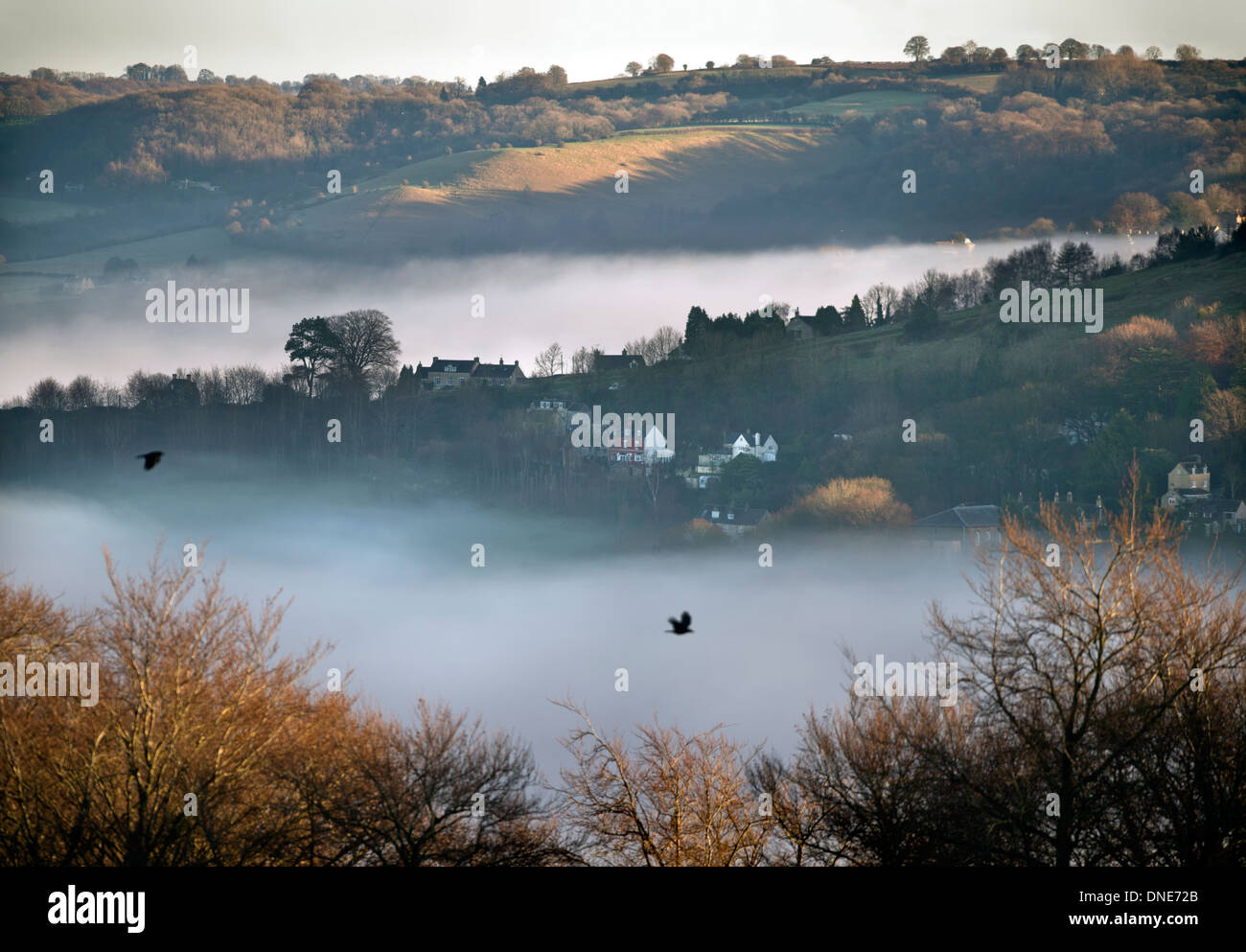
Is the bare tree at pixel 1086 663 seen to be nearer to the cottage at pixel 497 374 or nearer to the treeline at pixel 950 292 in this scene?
the treeline at pixel 950 292

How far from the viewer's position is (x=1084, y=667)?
59.6 feet

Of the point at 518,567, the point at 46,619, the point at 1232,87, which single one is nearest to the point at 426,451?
the point at 518,567

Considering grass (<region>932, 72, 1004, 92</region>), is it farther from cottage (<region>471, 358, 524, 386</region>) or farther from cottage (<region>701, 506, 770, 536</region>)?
cottage (<region>701, 506, 770, 536</region>)

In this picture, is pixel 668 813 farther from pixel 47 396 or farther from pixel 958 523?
pixel 47 396

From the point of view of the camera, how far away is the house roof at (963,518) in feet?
242

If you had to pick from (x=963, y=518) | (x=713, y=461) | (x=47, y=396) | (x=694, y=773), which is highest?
(x=47, y=396)

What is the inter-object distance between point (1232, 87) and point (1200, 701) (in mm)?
145374

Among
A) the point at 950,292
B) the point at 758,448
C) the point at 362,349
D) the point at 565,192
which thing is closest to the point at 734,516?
the point at 758,448

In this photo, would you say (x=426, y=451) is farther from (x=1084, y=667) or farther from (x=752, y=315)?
(x=1084, y=667)

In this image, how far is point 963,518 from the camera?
247 feet

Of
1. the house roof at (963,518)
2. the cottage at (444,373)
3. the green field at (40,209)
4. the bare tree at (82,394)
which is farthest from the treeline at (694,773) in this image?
the green field at (40,209)

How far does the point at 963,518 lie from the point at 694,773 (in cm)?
5947

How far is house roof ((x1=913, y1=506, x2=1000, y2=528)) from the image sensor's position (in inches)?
2901
